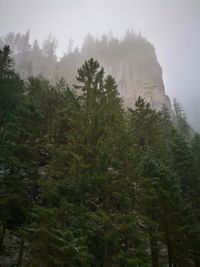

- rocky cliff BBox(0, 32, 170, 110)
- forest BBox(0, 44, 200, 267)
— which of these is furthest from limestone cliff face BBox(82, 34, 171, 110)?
forest BBox(0, 44, 200, 267)

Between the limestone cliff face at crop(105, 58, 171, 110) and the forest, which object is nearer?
the forest

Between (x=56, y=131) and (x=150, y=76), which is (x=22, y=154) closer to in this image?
(x=56, y=131)

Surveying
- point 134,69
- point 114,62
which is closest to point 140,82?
point 134,69

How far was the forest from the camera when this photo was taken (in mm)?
11445

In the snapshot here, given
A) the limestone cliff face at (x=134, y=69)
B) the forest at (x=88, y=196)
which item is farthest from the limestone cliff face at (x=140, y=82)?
the forest at (x=88, y=196)

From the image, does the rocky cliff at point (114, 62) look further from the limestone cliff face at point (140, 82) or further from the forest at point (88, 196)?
the forest at point (88, 196)

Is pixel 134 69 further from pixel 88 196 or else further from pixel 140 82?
pixel 88 196

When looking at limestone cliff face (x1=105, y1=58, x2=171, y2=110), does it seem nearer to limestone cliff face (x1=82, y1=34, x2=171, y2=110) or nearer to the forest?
limestone cliff face (x1=82, y1=34, x2=171, y2=110)

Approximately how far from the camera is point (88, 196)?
1399cm

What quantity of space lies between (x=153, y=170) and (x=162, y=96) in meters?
77.7

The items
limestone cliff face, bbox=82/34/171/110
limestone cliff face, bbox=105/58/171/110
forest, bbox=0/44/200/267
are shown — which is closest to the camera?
forest, bbox=0/44/200/267

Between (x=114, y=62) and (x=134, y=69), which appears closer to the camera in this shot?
(x=134, y=69)

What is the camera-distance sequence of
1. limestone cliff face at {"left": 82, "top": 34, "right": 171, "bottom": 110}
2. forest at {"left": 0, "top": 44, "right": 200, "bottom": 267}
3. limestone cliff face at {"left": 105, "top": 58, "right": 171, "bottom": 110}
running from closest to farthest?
forest at {"left": 0, "top": 44, "right": 200, "bottom": 267}
limestone cliff face at {"left": 105, "top": 58, "right": 171, "bottom": 110}
limestone cliff face at {"left": 82, "top": 34, "right": 171, "bottom": 110}

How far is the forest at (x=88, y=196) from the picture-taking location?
37.6ft
